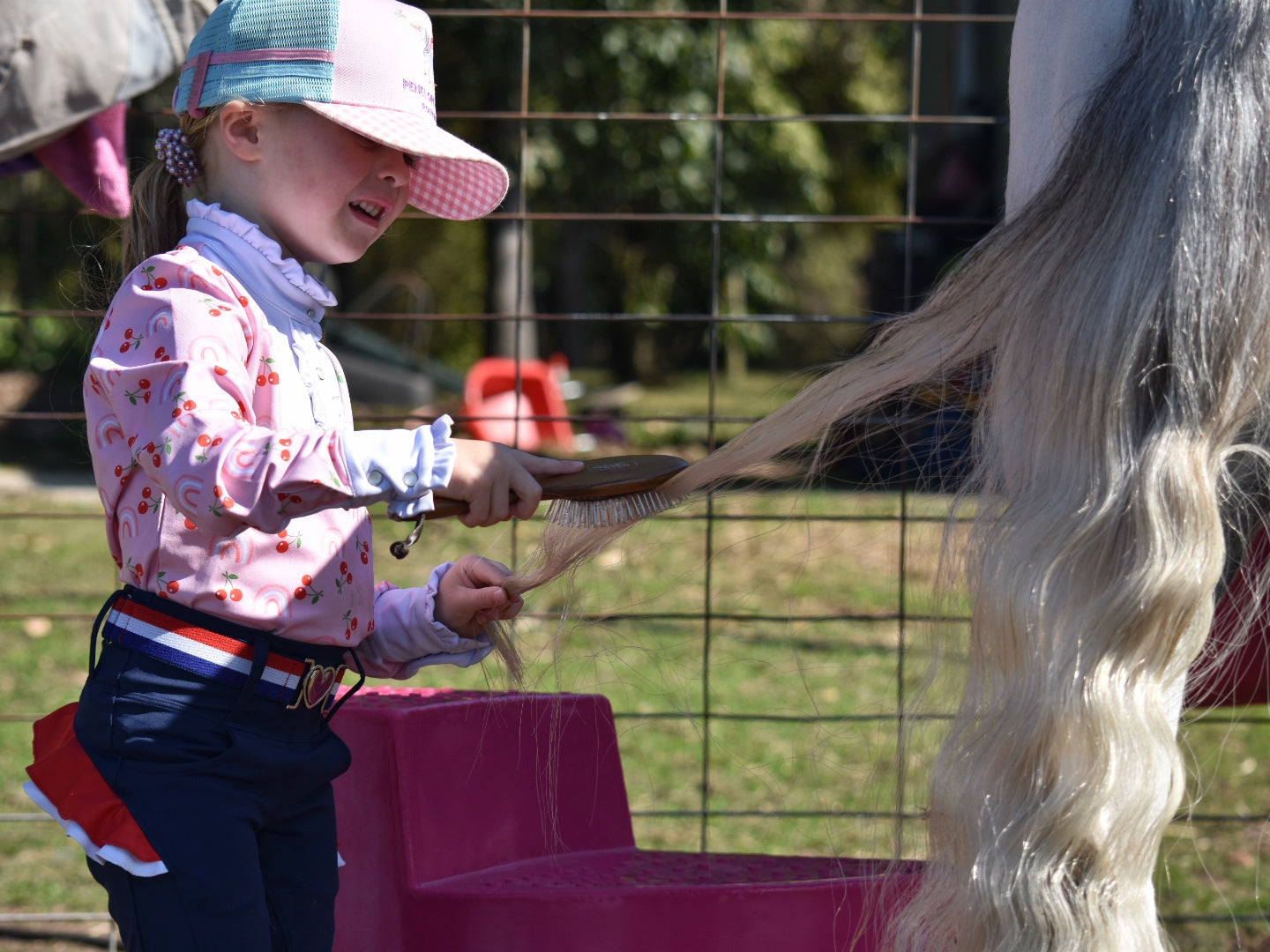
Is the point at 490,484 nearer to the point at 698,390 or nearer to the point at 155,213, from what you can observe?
the point at 155,213

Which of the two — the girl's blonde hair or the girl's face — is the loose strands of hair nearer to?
the girl's face

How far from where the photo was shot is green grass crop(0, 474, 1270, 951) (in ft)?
6.12

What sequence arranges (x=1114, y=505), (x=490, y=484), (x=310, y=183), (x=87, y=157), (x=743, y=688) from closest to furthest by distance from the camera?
(x=1114, y=505), (x=490, y=484), (x=310, y=183), (x=87, y=157), (x=743, y=688)

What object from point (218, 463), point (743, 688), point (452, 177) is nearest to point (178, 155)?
point (452, 177)

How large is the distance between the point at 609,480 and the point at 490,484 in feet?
0.44

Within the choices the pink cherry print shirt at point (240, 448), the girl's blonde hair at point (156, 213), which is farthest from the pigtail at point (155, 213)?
→ the pink cherry print shirt at point (240, 448)

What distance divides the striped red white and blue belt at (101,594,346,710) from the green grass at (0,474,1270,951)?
341 mm

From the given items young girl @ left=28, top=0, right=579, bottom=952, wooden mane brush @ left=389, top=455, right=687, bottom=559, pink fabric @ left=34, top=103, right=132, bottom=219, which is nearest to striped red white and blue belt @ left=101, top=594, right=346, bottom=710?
young girl @ left=28, top=0, right=579, bottom=952

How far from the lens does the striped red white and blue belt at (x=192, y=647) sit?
4.44 feet

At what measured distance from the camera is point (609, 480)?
4.50ft

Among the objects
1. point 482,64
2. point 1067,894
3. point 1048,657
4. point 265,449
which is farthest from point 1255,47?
point 482,64

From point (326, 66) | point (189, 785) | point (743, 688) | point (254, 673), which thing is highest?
point (326, 66)

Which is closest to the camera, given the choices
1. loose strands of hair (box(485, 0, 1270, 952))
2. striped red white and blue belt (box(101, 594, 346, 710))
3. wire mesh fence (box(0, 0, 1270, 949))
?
loose strands of hair (box(485, 0, 1270, 952))

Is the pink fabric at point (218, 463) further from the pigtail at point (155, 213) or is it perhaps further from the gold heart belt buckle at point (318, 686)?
the pigtail at point (155, 213)
